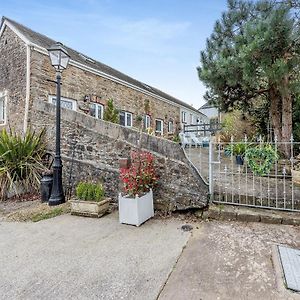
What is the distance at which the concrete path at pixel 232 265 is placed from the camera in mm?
2195

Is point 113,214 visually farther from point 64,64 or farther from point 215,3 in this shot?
point 215,3

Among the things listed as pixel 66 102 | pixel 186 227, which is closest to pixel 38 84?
pixel 66 102

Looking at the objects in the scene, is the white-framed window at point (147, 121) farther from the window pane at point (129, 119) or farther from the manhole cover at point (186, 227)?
the manhole cover at point (186, 227)

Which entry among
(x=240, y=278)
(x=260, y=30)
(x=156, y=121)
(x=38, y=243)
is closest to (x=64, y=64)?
(x=38, y=243)

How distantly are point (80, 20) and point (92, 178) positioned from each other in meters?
6.19

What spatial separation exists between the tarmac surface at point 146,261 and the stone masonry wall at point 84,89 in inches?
231

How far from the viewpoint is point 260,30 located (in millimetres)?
4930

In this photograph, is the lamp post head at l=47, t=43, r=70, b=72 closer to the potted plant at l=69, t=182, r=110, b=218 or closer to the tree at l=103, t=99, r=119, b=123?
the potted plant at l=69, t=182, r=110, b=218

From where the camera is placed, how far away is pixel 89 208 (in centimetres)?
470

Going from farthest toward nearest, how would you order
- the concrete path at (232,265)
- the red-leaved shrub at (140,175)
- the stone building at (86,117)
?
the stone building at (86,117)
the red-leaved shrub at (140,175)
the concrete path at (232,265)

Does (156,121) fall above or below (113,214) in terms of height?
above

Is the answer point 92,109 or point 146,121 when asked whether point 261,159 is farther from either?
point 146,121

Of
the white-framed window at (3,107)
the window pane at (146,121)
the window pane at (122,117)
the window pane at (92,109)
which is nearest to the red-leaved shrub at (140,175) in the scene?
the window pane at (92,109)

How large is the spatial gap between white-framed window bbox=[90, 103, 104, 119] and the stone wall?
3162 millimetres
